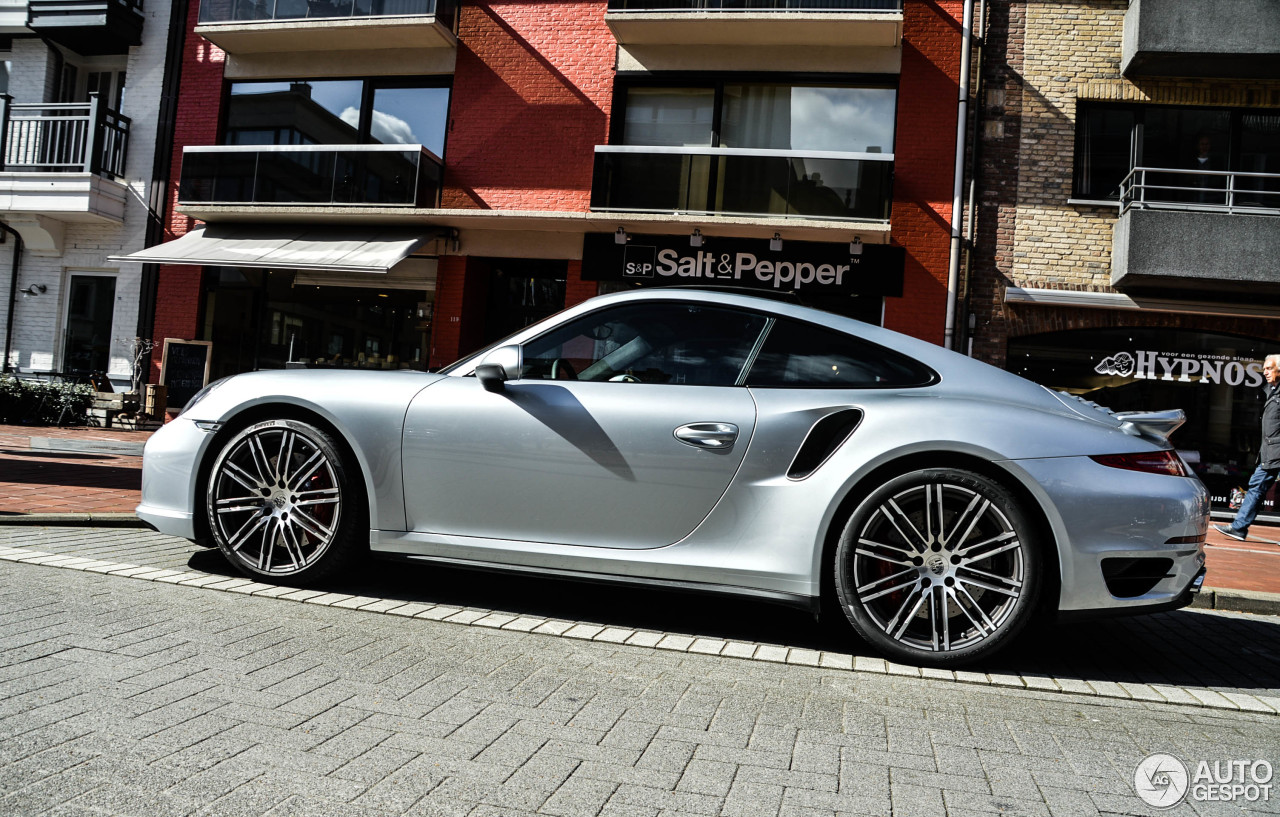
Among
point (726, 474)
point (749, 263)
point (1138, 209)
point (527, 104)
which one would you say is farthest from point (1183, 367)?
point (726, 474)

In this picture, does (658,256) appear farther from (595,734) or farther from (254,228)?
(595,734)

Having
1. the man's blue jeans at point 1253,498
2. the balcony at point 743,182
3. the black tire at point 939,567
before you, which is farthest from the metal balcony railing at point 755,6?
the black tire at point 939,567

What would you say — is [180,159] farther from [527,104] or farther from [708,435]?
[708,435]

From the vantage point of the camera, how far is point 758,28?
13930mm

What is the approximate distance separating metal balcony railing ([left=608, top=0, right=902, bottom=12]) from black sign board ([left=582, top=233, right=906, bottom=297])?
11.6ft

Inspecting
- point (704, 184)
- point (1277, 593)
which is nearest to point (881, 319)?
point (704, 184)

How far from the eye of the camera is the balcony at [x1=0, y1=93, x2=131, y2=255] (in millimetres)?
16031

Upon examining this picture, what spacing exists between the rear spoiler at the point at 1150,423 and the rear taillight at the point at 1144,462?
108 millimetres

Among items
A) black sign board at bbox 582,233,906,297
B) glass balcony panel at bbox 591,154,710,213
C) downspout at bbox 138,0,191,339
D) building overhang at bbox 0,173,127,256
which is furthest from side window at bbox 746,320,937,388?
building overhang at bbox 0,173,127,256

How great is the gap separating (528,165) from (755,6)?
4.45 m

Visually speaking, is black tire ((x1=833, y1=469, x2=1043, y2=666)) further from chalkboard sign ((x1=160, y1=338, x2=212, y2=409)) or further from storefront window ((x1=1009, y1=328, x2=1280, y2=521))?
chalkboard sign ((x1=160, y1=338, x2=212, y2=409))

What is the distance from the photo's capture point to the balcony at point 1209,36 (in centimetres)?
Result: 1243

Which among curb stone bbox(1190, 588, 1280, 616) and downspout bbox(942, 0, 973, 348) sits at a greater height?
downspout bbox(942, 0, 973, 348)

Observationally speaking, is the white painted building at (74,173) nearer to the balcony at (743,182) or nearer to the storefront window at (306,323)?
the storefront window at (306,323)
